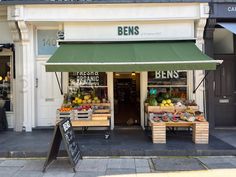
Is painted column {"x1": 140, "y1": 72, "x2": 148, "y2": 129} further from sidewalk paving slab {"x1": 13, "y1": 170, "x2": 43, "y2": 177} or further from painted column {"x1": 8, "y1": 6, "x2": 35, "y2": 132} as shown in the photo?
sidewalk paving slab {"x1": 13, "y1": 170, "x2": 43, "y2": 177}

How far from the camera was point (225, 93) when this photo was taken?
1166cm

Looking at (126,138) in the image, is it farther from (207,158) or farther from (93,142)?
(207,158)

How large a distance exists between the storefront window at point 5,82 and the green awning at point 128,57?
239cm

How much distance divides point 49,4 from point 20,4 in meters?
0.91

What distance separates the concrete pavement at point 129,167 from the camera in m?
6.93

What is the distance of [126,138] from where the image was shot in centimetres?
980

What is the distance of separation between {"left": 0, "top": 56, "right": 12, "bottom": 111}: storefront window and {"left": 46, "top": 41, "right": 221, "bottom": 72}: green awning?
239cm

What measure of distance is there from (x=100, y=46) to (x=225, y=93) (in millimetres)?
4755

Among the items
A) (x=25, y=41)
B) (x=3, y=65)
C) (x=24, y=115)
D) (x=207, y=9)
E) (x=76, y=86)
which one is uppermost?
(x=207, y=9)

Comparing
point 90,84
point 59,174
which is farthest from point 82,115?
point 59,174

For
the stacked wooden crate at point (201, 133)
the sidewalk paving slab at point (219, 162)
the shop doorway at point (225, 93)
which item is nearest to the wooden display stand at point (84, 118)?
the stacked wooden crate at point (201, 133)

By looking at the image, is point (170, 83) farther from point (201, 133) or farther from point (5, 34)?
point (5, 34)

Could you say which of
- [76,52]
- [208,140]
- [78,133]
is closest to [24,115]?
[78,133]

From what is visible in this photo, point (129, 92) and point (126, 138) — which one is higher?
point (129, 92)
